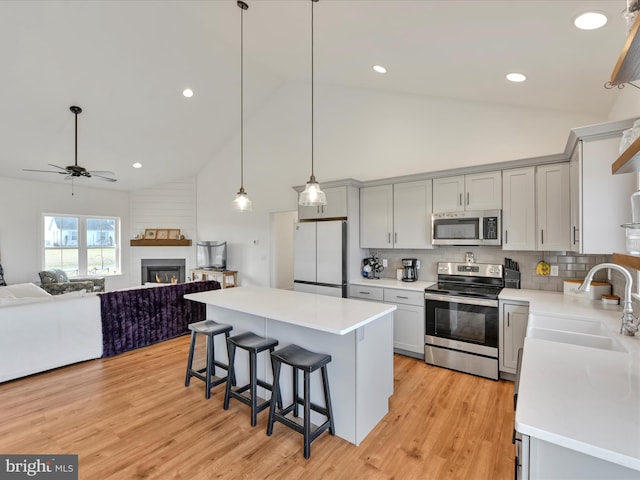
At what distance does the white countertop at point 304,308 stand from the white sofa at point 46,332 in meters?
1.70

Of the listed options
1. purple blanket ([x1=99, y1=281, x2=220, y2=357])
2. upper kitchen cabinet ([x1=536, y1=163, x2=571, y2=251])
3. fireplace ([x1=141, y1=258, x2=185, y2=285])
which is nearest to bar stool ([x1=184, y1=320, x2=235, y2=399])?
purple blanket ([x1=99, y1=281, x2=220, y2=357])

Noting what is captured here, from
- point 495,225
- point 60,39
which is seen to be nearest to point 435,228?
point 495,225

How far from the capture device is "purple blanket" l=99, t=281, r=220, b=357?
3.86 meters

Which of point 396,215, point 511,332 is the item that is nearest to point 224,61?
point 396,215

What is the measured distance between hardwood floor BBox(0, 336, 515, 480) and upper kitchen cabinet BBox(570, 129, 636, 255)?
1.52 m

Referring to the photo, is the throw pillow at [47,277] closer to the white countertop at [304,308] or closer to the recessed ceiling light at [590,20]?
the white countertop at [304,308]

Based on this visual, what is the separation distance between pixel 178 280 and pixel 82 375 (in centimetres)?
426

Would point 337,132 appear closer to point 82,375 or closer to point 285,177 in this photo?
point 285,177

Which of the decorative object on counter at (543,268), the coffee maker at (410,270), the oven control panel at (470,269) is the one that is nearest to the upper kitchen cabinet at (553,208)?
the decorative object on counter at (543,268)

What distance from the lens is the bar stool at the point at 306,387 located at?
82.3 inches

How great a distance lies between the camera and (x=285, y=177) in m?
5.80

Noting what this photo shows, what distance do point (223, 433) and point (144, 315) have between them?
2466 millimetres

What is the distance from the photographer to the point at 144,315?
4.15 m

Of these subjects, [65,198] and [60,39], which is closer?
[60,39]
